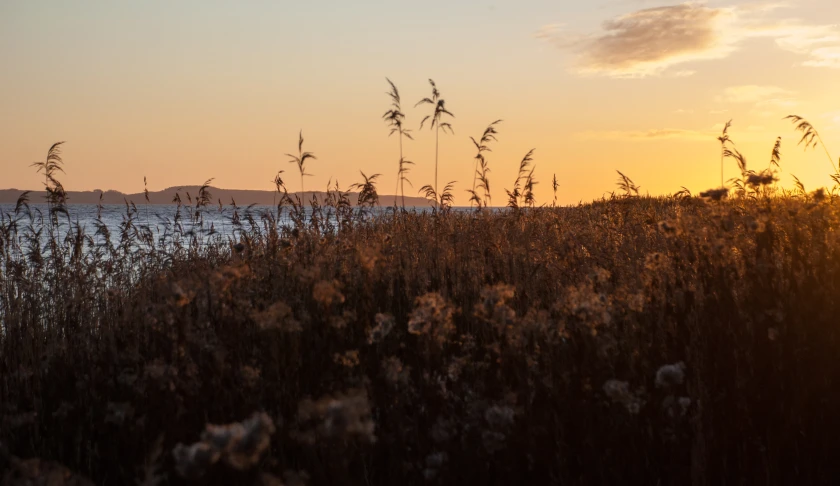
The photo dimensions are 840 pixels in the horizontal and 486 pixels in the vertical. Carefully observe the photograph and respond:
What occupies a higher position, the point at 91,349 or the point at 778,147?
the point at 778,147

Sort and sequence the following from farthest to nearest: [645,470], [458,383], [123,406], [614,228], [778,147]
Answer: [614,228] → [778,147] → [458,383] → [123,406] → [645,470]

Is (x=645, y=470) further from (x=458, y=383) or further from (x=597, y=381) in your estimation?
(x=458, y=383)

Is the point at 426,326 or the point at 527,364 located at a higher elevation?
the point at 426,326

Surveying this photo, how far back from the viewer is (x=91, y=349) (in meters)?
5.55

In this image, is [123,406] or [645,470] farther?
[123,406]

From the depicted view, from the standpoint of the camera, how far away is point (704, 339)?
3.60 meters

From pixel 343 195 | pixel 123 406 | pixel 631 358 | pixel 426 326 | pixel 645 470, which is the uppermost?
pixel 343 195

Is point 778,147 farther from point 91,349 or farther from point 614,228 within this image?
point 91,349

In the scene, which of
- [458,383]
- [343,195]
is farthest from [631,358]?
[343,195]

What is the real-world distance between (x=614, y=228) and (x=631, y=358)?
226 inches

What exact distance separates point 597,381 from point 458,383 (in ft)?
2.51

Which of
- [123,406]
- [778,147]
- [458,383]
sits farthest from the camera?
[778,147]

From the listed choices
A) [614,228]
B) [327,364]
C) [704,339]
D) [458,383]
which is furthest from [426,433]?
[614,228]

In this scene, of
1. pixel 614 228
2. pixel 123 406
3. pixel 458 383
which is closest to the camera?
pixel 123 406
